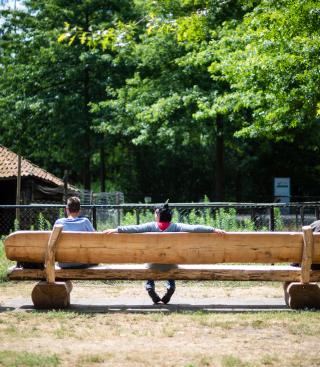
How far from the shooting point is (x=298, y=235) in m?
7.82

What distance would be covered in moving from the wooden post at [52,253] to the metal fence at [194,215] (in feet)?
9.96

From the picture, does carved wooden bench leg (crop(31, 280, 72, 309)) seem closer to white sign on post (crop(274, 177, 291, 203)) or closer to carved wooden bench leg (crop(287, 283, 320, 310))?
carved wooden bench leg (crop(287, 283, 320, 310))

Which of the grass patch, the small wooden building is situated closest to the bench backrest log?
the grass patch

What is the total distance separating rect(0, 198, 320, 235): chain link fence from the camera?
12141 millimetres

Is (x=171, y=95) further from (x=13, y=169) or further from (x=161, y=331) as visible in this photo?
(x=161, y=331)

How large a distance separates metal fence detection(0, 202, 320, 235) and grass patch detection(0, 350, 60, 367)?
5.57 metres

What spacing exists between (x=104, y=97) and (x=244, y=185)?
1262 centimetres

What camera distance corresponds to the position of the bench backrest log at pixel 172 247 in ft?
25.7

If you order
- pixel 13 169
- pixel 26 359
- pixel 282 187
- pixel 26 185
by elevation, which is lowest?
pixel 26 359

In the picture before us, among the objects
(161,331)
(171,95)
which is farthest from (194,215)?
(171,95)

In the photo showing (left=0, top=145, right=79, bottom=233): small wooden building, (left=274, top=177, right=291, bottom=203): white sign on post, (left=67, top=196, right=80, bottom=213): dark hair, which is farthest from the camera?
(left=274, top=177, right=291, bottom=203): white sign on post

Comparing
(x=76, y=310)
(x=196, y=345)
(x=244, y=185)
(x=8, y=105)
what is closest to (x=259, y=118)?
(x=76, y=310)

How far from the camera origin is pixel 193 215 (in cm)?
1458

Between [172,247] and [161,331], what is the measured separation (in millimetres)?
1534
